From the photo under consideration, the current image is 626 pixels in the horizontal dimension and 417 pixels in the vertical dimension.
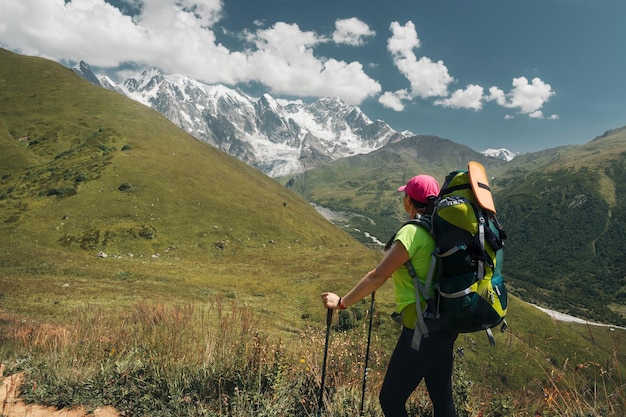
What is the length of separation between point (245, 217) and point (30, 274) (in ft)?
136

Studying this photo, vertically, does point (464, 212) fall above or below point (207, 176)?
below

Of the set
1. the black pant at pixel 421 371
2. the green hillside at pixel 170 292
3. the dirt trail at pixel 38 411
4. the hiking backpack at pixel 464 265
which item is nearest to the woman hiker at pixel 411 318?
the black pant at pixel 421 371

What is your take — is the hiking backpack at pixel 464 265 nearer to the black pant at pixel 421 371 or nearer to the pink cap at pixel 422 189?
the black pant at pixel 421 371

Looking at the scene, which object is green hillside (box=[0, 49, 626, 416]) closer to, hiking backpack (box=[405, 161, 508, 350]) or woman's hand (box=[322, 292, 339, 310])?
hiking backpack (box=[405, 161, 508, 350])

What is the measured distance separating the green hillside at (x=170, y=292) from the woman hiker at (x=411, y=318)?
117 cm

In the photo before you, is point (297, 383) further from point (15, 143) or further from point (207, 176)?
point (15, 143)

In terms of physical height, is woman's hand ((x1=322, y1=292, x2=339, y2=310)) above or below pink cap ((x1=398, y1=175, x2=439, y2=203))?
below

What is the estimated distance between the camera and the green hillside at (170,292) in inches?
223

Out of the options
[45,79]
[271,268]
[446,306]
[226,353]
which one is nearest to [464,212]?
[446,306]

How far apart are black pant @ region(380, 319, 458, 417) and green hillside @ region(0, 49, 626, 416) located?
104cm

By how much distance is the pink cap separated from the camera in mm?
4418

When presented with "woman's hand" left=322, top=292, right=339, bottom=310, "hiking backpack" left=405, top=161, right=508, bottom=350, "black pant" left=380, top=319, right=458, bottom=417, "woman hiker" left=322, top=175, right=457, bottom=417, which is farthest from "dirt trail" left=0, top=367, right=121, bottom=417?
"hiking backpack" left=405, top=161, right=508, bottom=350

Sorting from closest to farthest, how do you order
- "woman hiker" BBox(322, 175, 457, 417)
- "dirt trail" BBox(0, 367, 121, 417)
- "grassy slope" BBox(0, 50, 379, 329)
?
"woman hiker" BBox(322, 175, 457, 417) → "dirt trail" BBox(0, 367, 121, 417) → "grassy slope" BBox(0, 50, 379, 329)

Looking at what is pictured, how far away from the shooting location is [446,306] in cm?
375
